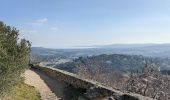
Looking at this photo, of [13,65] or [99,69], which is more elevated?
[13,65]

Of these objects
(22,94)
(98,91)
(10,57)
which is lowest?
(22,94)

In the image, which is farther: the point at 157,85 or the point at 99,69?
the point at 99,69

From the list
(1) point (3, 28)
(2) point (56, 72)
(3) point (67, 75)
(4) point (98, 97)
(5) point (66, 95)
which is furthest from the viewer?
(2) point (56, 72)

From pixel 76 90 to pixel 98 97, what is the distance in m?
5.92

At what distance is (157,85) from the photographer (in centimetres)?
6128

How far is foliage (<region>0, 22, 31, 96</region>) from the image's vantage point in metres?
17.0

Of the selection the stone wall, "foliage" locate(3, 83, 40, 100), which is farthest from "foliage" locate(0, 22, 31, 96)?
the stone wall

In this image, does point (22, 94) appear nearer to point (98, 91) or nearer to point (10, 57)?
point (10, 57)

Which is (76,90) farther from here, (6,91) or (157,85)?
(157,85)

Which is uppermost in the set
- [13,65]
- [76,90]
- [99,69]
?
[13,65]

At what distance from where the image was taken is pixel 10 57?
18375 millimetres

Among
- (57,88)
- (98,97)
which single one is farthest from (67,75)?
(98,97)

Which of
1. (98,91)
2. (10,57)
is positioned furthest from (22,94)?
(98,91)

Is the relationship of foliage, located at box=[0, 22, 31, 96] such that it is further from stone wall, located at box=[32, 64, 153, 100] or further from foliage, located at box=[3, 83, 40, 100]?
stone wall, located at box=[32, 64, 153, 100]
